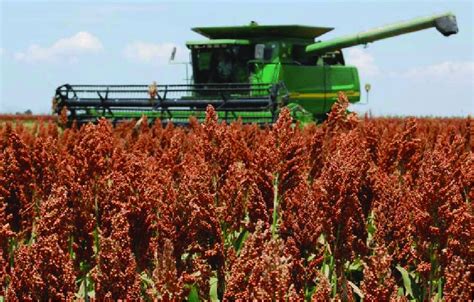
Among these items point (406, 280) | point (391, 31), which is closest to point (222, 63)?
point (391, 31)

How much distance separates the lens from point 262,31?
19.0 m

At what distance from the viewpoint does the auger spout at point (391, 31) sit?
19594 mm

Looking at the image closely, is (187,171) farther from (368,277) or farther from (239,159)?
(239,159)

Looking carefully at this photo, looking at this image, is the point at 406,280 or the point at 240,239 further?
the point at 240,239

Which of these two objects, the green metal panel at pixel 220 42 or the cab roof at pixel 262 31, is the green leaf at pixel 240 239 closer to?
the green metal panel at pixel 220 42

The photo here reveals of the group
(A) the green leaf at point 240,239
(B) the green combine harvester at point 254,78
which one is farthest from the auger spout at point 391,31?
(A) the green leaf at point 240,239

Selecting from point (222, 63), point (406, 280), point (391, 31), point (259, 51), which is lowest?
point (406, 280)

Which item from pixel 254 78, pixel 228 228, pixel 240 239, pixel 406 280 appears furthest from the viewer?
pixel 254 78

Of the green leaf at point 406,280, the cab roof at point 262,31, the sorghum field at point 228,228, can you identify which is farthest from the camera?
the cab roof at point 262,31

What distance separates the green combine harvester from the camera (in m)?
15.9

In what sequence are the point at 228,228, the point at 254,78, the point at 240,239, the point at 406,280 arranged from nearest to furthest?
the point at 406,280 → the point at 228,228 → the point at 240,239 → the point at 254,78

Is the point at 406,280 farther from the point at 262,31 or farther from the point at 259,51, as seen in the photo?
the point at 262,31

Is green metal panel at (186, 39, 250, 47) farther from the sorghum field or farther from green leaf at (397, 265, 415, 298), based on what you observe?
green leaf at (397, 265, 415, 298)

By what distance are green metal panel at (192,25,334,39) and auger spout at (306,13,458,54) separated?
0.37m
